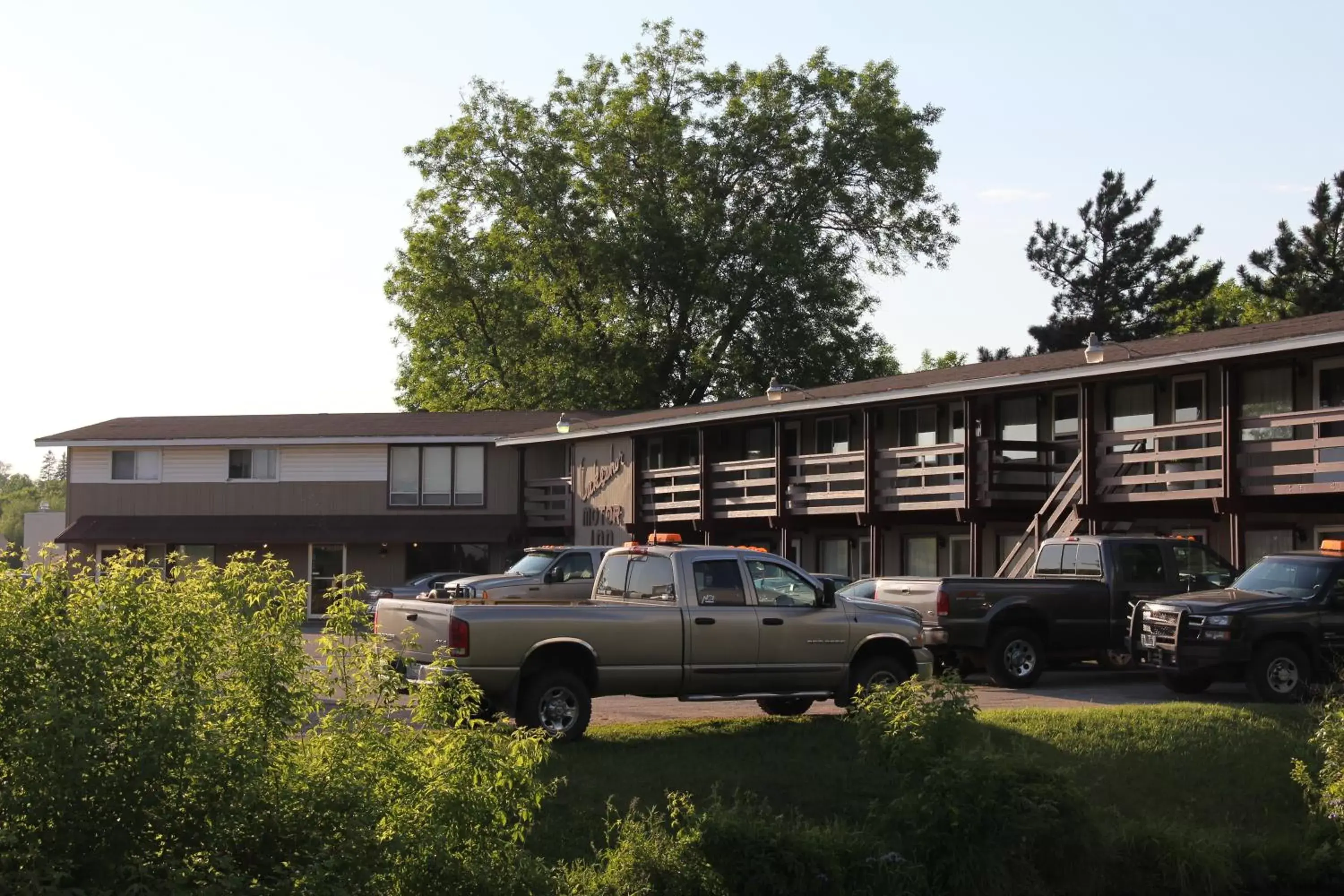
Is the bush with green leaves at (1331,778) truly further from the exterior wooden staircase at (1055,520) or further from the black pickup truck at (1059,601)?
the exterior wooden staircase at (1055,520)

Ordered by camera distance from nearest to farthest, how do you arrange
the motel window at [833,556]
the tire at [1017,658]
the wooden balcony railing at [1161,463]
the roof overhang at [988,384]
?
the tire at [1017,658], the roof overhang at [988,384], the wooden balcony railing at [1161,463], the motel window at [833,556]

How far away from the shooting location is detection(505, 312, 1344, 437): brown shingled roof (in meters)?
25.1

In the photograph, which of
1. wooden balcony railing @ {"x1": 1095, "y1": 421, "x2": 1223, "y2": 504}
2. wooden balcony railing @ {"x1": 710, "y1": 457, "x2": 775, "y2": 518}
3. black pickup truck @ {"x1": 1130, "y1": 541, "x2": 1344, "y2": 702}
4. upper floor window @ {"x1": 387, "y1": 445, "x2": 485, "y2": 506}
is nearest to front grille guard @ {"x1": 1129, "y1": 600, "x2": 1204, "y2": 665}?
black pickup truck @ {"x1": 1130, "y1": 541, "x2": 1344, "y2": 702}

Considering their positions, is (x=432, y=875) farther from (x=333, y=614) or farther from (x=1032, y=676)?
(x=1032, y=676)

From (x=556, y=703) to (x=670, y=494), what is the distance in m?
24.8

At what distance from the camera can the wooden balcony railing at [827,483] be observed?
34.1 metres

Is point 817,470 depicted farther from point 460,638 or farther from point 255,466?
point 460,638

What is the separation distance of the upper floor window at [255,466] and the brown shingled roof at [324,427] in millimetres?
580

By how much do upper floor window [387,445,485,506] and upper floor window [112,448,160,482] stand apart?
24.0 ft

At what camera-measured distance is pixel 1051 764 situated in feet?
54.0

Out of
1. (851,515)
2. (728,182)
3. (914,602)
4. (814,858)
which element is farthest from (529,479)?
(814,858)

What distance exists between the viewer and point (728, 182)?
198ft

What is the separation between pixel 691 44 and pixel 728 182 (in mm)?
5859

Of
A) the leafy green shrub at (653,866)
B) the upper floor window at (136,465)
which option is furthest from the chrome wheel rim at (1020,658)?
the upper floor window at (136,465)
